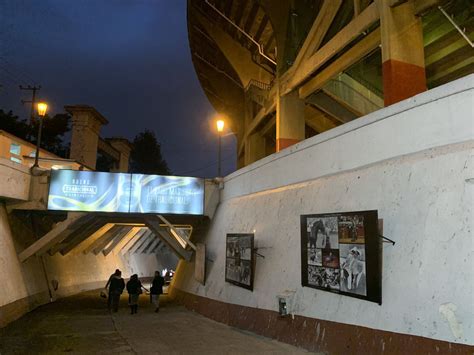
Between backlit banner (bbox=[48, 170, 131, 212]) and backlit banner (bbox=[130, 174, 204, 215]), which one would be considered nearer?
backlit banner (bbox=[48, 170, 131, 212])

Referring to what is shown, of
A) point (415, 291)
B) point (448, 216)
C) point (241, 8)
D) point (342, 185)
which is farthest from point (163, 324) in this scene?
point (241, 8)

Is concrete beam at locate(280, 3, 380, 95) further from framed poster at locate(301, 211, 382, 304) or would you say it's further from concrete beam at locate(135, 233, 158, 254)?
concrete beam at locate(135, 233, 158, 254)

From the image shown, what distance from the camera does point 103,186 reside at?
Result: 1591 cm

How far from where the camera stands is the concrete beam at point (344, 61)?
1444 cm

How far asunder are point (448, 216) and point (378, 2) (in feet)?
31.5

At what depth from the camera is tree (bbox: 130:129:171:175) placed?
66375 millimetres

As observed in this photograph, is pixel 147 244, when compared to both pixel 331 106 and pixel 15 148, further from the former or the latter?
pixel 331 106

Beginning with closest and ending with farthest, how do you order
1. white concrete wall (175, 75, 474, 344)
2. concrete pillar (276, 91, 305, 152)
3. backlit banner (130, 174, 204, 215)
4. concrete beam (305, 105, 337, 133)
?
white concrete wall (175, 75, 474, 344) → backlit banner (130, 174, 204, 215) → concrete pillar (276, 91, 305, 152) → concrete beam (305, 105, 337, 133)

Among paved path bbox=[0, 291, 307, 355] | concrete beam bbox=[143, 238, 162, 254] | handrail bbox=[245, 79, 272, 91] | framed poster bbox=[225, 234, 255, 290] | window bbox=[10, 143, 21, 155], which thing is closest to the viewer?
paved path bbox=[0, 291, 307, 355]

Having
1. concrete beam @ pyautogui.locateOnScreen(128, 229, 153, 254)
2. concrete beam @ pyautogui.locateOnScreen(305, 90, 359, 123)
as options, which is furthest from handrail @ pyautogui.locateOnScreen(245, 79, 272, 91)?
concrete beam @ pyautogui.locateOnScreen(128, 229, 153, 254)

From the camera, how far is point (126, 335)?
1105cm

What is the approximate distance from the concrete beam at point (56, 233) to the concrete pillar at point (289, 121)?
32.0 ft

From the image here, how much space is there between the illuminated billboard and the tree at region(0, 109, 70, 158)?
105 ft

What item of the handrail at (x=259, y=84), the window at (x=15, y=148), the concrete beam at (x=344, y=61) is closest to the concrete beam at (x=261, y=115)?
the handrail at (x=259, y=84)
